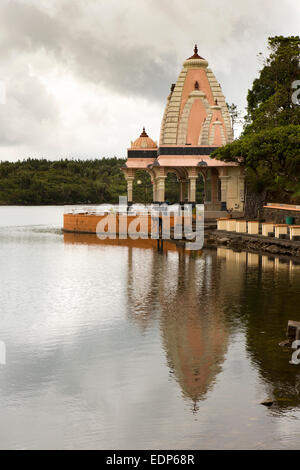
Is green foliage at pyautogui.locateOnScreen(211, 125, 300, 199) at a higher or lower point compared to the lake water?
higher

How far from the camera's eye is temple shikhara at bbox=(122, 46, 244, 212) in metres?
56.1

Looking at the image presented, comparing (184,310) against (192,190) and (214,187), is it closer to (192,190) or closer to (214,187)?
(192,190)

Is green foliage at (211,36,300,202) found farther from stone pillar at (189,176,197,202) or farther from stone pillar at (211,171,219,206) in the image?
stone pillar at (211,171,219,206)

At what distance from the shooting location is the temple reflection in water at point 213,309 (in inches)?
534

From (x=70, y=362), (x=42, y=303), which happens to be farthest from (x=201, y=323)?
(x=42, y=303)

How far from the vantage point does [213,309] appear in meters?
20.9

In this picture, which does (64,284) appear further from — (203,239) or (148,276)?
(203,239)

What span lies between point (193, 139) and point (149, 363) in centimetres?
4526

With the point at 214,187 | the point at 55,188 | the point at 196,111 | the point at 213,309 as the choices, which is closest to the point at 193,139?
the point at 196,111

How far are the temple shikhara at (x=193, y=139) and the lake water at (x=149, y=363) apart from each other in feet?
92.1

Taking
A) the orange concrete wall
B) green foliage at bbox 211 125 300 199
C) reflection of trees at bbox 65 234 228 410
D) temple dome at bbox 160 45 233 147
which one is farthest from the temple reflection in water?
temple dome at bbox 160 45 233 147

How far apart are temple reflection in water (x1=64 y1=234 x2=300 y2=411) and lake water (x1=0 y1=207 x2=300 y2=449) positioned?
2.1 inches

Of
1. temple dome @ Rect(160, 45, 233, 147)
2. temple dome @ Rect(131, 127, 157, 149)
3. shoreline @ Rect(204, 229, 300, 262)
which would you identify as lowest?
shoreline @ Rect(204, 229, 300, 262)

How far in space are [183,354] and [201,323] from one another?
3.55 meters
